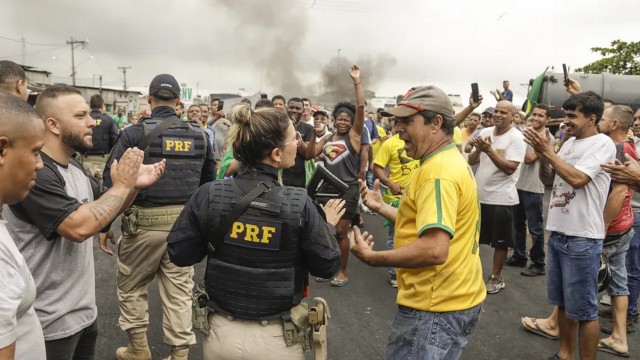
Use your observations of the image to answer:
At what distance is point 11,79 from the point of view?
109 inches

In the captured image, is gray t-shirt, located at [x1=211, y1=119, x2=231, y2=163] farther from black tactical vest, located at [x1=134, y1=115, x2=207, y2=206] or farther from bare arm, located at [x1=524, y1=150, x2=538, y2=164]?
bare arm, located at [x1=524, y1=150, x2=538, y2=164]

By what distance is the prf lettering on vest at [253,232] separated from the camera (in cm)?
193

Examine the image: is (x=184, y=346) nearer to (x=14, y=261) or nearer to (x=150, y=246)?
(x=150, y=246)

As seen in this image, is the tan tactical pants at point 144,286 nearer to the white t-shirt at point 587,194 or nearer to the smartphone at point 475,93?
the white t-shirt at point 587,194

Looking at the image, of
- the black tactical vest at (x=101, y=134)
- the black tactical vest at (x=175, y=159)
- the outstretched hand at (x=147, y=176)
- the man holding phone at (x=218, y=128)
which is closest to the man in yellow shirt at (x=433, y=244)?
the outstretched hand at (x=147, y=176)

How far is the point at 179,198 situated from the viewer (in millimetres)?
3354

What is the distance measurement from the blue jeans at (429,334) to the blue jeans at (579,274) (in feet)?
4.71

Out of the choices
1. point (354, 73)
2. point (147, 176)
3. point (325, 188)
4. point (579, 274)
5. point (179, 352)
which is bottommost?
point (179, 352)

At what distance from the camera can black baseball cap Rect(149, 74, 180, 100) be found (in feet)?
11.3

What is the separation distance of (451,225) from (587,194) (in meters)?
1.90

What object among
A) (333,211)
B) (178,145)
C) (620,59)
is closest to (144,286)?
(178,145)

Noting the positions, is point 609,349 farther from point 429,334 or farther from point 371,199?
point 371,199

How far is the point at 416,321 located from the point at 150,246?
2136mm

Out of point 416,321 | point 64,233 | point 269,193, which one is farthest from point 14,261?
point 416,321
